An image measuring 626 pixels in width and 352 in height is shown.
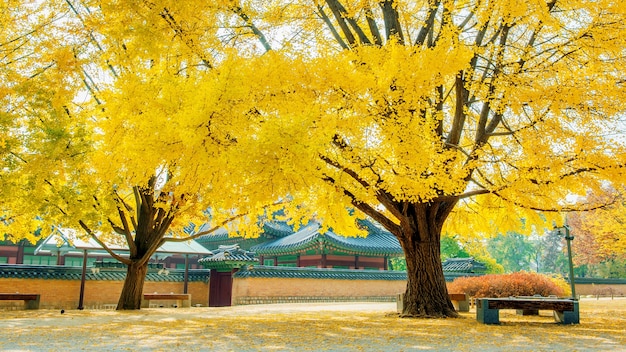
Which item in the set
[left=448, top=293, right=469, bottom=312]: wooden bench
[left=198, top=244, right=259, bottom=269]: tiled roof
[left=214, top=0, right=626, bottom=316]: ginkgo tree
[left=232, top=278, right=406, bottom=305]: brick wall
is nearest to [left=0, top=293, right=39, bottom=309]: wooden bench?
[left=198, top=244, right=259, bottom=269]: tiled roof

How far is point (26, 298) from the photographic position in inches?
556

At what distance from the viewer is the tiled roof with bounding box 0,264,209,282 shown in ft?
51.0

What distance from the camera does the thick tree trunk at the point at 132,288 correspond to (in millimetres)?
12914

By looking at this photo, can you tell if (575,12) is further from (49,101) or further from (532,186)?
(49,101)

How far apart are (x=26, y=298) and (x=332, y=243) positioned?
13.0m

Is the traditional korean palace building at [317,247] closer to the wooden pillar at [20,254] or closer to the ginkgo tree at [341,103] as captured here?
the wooden pillar at [20,254]

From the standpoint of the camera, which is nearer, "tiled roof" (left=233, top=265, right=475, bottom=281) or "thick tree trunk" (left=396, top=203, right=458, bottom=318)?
"thick tree trunk" (left=396, top=203, right=458, bottom=318)

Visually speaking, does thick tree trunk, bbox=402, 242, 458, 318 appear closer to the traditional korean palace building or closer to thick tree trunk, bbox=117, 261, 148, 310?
thick tree trunk, bbox=117, 261, 148, 310

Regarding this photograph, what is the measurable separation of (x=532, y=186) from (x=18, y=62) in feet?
31.4

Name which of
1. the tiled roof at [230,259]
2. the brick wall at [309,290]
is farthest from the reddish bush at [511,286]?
the tiled roof at [230,259]

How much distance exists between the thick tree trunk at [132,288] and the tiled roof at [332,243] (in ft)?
33.2

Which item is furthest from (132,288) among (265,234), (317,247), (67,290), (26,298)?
(265,234)

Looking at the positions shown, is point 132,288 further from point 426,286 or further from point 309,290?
point 309,290

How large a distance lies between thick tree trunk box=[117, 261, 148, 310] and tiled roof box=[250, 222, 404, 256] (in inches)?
399
